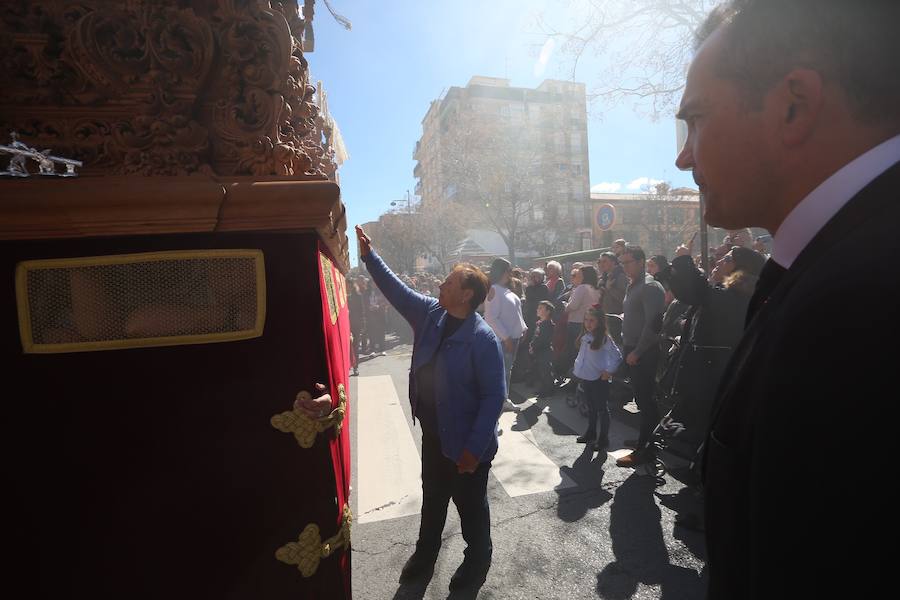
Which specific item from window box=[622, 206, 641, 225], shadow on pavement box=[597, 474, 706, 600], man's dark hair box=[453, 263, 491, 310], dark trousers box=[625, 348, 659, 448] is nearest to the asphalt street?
shadow on pavement box=[597, 474, 706, 600]

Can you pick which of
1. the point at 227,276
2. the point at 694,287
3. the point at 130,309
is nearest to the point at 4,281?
the point at 130,309

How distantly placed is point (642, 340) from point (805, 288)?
4100 millimetres

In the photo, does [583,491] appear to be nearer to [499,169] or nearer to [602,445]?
[602,445]

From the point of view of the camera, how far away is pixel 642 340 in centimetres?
445

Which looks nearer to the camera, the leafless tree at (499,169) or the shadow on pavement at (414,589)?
the shadow on pavement at (414,589)

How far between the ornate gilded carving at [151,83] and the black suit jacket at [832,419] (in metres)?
1.39

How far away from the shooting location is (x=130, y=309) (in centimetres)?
131

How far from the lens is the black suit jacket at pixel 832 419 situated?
54 cm

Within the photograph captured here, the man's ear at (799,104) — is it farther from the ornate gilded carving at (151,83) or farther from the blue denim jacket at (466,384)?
the blue denim jacket at (466,384)

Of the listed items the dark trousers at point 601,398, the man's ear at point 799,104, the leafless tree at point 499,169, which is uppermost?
the leafless tree at point 499,169

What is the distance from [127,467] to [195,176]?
0.90 m

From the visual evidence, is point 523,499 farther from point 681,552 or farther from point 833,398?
point 833,398

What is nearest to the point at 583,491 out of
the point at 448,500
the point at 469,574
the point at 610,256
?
the point at 469,574

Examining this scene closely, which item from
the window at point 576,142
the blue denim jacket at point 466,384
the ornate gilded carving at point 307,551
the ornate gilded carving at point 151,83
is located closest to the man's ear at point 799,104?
the ornate gilded carving at point 151,83
